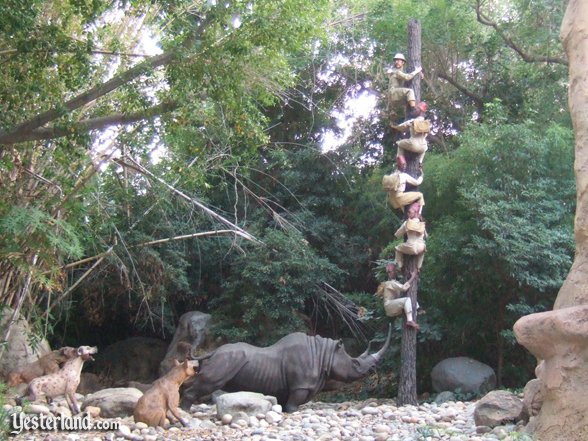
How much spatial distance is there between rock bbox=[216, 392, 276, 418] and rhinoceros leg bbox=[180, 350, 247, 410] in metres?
0.71

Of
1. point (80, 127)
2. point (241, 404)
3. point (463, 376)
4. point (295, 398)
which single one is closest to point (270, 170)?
point (463, 376)

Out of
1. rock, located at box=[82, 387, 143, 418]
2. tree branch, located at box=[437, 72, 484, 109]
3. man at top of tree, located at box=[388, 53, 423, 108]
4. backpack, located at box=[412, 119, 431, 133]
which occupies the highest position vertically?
tree branch, located at box=[437, 72, 484, 109]

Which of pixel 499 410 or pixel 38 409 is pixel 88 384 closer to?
pixel 38 409

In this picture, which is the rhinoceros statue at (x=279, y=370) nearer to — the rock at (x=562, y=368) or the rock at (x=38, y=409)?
the rock at (x=38, y=409)

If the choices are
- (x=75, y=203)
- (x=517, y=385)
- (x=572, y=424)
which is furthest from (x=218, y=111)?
(x=517, y=385)

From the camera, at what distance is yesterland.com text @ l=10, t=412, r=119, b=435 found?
562 cm

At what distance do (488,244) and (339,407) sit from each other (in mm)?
2745

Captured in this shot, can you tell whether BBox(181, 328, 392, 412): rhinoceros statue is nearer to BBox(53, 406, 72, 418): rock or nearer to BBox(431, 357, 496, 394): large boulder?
BBox(53, 406, 72, 418): rock

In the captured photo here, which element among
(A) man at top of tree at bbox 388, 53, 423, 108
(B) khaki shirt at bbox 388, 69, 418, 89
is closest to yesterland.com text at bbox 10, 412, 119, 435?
(A) man at top of tree at bbox 388, 53, 423, 108

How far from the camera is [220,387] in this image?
7609 millimetres

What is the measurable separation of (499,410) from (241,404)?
7.51 ft

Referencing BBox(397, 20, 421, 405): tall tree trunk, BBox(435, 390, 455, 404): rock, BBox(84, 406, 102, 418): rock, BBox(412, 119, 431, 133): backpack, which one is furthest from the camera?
BBox(435, 390, 455, 404): rock

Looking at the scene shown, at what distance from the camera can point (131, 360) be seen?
12.0 meters

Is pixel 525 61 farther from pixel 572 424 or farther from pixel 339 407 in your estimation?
pixel 572 424
